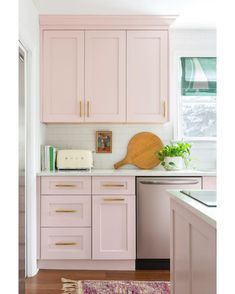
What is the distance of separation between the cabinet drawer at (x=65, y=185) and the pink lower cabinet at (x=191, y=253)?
150 centimetres

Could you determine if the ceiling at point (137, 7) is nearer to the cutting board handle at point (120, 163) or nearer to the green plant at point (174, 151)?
the green plant at point (174, 151)

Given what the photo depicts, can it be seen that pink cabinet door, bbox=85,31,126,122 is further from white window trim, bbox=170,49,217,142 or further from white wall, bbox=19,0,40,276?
white window trim, bbox=170,49,217,142

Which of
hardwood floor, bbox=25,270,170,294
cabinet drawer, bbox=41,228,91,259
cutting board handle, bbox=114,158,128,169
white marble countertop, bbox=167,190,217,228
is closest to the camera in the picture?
white marble countertop, bbox=167,190,217,228

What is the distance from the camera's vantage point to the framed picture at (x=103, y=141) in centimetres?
434

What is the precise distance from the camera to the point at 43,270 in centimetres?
376

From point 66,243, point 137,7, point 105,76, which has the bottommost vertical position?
point 66,243

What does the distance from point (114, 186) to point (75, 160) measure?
0.51m

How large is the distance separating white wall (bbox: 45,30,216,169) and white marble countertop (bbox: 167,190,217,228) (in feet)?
6.99

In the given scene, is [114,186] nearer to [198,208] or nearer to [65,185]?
[65,185]

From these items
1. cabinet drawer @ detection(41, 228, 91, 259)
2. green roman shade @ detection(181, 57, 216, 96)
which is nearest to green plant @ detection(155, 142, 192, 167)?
green roman shade @ detection(181, 57, 216, 96)

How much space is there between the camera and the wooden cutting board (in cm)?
433

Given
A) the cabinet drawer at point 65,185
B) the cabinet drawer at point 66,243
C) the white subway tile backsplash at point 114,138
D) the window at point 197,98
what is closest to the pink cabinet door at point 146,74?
the white subway tile backsplash at point 114,138

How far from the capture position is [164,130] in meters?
4.41

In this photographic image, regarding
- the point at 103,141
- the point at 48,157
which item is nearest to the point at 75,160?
the point at 48,157
